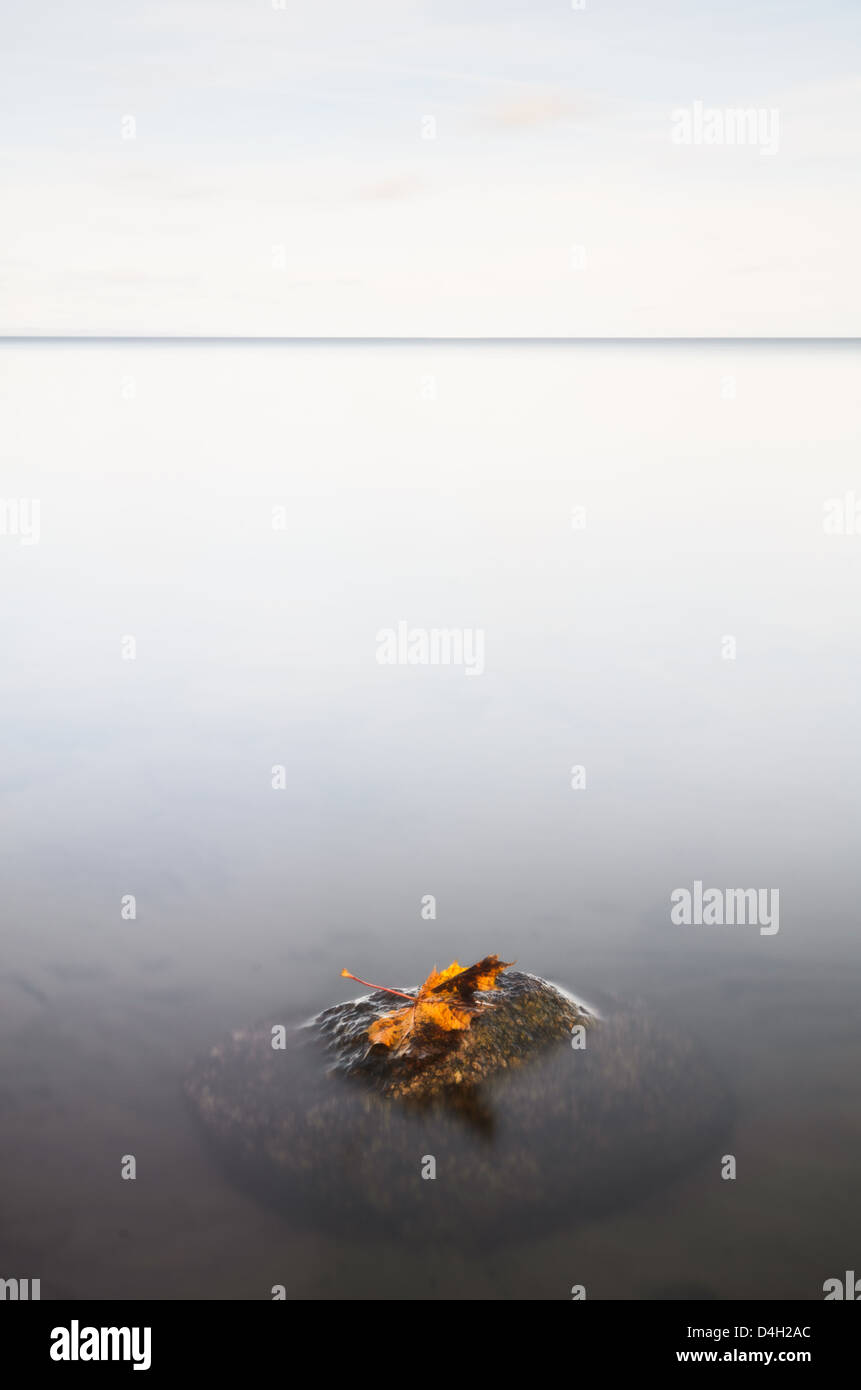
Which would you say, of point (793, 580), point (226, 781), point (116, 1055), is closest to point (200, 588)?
point (226, 781)

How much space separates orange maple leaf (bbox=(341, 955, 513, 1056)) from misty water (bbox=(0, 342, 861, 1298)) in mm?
544

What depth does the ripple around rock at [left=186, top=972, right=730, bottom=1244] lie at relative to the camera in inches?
146

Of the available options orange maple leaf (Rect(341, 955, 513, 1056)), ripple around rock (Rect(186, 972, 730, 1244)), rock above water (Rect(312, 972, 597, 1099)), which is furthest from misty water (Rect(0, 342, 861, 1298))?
orange maple leaf (Rect(341, 955, 513, 1056))

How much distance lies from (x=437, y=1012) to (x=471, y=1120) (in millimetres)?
416

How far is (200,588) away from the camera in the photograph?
1230 centimetres

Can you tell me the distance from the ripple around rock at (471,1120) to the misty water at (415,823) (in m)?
0.07

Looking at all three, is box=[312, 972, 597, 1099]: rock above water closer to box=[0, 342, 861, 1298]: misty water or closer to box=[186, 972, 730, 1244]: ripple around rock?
box=[186, 972, 730, 1244]: ripple around rock

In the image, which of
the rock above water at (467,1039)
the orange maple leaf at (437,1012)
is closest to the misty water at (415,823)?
the rock above water at (467,1039)

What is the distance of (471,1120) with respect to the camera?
393cm

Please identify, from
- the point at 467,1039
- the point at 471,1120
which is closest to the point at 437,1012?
the point at 467,1039

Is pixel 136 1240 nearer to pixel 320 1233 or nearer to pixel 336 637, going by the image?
pixel 320 1233

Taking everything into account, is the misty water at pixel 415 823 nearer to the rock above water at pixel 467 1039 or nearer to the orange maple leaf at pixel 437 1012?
the rock above water at pixel 467 1039
